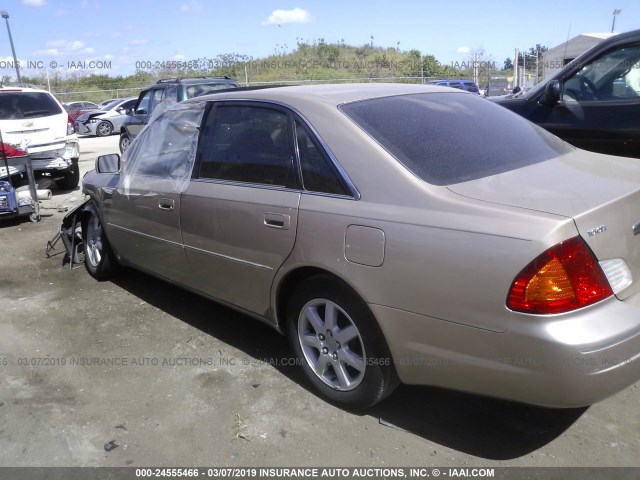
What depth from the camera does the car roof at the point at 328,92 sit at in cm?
316

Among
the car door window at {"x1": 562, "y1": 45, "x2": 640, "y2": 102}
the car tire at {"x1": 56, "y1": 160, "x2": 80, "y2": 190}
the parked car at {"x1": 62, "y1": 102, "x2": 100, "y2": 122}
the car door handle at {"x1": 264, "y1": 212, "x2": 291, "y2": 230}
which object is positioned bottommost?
the car tire at {"x1": 56, "y1": 160, "x2": 80, "y2": 190}

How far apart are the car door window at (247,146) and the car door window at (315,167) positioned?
0.28 feet

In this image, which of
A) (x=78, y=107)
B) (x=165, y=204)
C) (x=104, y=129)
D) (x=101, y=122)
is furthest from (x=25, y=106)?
(x=78, y=107)

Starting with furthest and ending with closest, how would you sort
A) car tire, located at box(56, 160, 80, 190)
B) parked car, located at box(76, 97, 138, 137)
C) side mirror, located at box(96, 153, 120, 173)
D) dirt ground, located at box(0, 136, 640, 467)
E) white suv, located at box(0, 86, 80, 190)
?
parked car, located at box(76, 97, 138, 137) < car tire, located at box(56, 160, 80, 190) < white suv, located at box(0, 86, 80, 190) < side mirror, located at box(96, 153, 120, 173) < dirt ground, located at box(0, 136, 640, 467)

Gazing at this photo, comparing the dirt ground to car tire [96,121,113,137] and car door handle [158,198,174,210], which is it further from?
car tire [96,121,113,137]

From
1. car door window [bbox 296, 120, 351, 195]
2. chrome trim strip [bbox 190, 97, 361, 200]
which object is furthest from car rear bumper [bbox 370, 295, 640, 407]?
car door window [bbox 296, 120, 351, 195]

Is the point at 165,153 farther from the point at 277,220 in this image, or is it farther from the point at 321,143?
the point at 321,143

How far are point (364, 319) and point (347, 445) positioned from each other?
0.62 meters

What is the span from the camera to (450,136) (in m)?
2.99

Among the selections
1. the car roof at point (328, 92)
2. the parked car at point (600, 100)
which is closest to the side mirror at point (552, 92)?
the parked car at point (600, 100)

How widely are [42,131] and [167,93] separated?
3.12 metres

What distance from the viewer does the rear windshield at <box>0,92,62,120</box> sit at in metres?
9.70

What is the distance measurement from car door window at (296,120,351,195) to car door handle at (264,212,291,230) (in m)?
0.19

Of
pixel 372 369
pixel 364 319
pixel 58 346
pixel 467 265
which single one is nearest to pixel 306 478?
pixel 372 369
